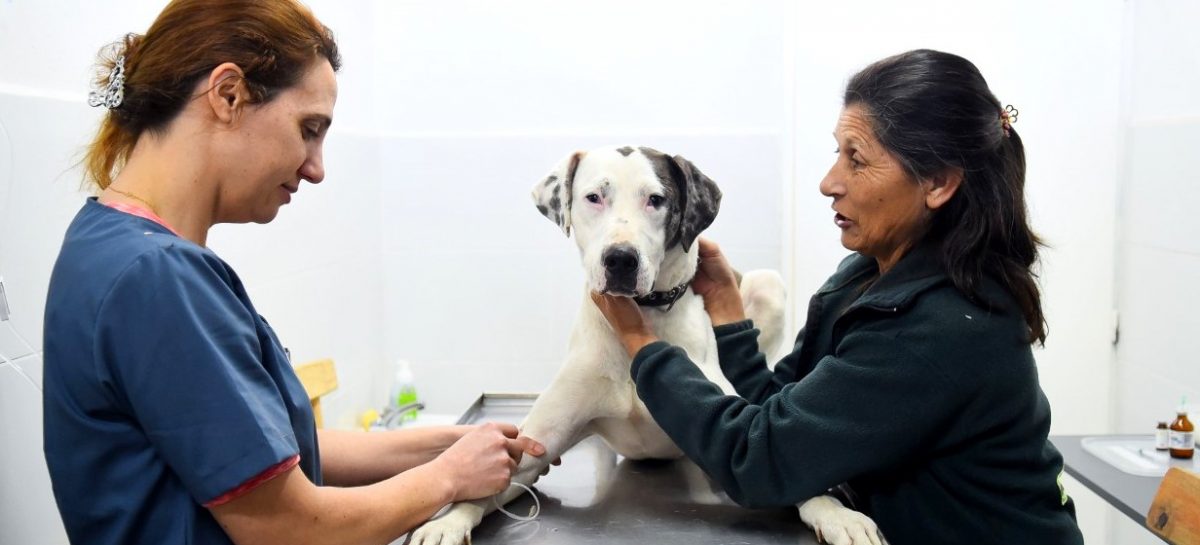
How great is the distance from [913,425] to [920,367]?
0.09m

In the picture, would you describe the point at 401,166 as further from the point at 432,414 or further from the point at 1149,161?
the point at 1149,161

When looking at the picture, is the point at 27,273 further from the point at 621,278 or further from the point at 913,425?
the point at 913,425

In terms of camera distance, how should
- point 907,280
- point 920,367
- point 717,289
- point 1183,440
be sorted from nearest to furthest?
point 920,367, point 907,280, point 717,289, point 1183,440

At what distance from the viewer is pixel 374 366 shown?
366 cm

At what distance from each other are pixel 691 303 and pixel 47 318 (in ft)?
3.71

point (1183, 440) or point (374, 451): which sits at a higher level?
point (374, 451)

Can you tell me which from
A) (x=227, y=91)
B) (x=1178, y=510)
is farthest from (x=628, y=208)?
(x=1178, y=510)

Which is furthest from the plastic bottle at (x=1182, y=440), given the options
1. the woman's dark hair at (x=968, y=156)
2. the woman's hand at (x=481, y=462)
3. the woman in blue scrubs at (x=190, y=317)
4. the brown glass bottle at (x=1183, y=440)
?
the woman in blue scrubs at (x=190, y=317)

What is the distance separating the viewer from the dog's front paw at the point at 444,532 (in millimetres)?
1377

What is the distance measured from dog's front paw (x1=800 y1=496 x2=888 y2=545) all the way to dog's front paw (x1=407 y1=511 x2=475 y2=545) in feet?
1.83

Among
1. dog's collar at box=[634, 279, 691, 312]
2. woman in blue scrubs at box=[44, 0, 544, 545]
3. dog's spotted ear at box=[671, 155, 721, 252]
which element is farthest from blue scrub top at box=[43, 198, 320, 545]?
dog's spotted ear at box=[671, 155, 721, 252]

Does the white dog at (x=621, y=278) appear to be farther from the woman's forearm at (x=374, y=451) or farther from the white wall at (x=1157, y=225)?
the white wall at (x=1157, y=225)

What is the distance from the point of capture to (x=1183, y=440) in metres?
2.25

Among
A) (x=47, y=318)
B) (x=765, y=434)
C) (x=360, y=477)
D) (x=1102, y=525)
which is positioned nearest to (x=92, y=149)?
(x=47, y=318)
